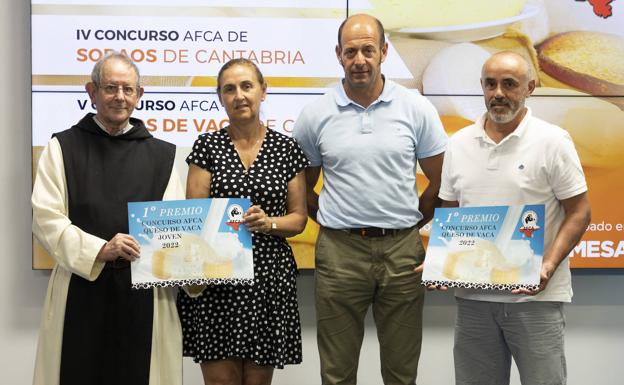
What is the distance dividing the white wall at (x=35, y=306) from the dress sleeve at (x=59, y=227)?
1.22m

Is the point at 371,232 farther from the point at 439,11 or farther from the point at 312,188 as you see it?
the point at 439,11

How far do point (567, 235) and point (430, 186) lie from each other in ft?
2.23

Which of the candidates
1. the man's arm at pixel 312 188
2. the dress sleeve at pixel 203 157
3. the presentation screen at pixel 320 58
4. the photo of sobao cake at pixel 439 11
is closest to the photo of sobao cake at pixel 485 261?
the man's arm at pixel 312 188

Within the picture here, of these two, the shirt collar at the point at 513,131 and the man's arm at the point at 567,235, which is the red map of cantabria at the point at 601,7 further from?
the man's arm at the point at 567,235

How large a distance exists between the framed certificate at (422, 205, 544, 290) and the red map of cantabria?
68.5 inches

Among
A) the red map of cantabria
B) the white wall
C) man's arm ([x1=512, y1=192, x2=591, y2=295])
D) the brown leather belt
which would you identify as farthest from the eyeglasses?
the red map of cantabria

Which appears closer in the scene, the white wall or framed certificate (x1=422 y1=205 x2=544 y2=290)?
framed certificate (x1=422 y1=205 x2=544 y2=290)

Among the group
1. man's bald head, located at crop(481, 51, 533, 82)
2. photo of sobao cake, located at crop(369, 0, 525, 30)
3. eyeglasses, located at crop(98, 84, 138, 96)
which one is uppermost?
photo of sobao cake, located at crop(369, 0, 525, 30)

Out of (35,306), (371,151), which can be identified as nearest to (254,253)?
(371,151)

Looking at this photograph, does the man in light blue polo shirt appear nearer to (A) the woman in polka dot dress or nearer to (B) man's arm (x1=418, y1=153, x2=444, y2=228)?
(B) man's arm (x1=418, y1=153, x2=444, y2=228)

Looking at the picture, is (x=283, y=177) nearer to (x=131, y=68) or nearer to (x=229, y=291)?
(x=229, y=291)

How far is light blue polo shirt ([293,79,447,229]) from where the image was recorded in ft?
9.27

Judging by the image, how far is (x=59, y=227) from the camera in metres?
2.53

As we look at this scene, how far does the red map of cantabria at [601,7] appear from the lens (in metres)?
3.75
